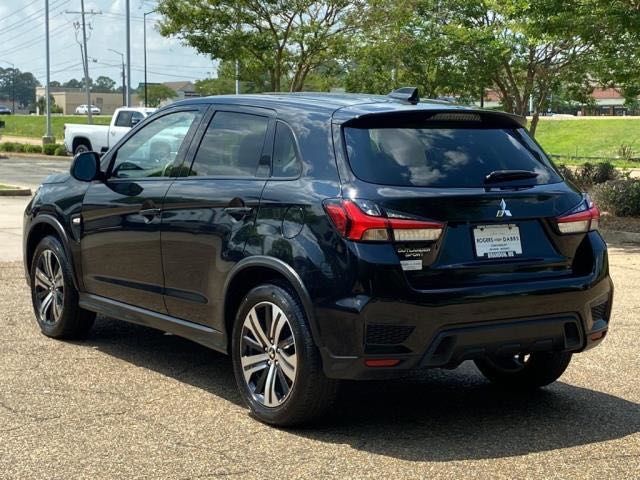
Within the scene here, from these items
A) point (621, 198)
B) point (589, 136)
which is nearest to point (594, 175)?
point (621, 198)

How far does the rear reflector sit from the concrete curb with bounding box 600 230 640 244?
32.3ft

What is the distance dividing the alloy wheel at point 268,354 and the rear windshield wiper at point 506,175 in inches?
50.0

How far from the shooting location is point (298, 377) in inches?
194

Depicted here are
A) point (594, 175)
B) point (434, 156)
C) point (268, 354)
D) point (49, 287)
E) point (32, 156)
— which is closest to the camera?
point (434, 156)

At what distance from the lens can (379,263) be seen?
4.64 meters

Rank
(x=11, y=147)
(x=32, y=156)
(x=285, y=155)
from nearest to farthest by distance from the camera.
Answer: (x=285, y=155) < (x=32, y=156) < (x=11, y=147)

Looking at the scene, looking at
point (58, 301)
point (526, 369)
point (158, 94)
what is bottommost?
point (526, 369)

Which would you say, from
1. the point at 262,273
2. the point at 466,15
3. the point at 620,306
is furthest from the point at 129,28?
the point at 262,273

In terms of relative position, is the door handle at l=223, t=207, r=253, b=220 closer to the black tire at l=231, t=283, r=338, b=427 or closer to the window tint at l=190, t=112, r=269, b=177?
the window tint at l=190, t=112, r=269, b=177

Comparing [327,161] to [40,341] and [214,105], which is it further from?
[40,341]

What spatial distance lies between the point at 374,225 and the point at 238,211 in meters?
0.99

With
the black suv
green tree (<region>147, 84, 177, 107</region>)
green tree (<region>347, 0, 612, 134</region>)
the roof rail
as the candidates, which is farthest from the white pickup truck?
green tree (<region>147, 84, 177, 107</region>)

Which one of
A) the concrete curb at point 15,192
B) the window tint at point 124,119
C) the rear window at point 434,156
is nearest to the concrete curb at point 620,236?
the rear window at point 434,156

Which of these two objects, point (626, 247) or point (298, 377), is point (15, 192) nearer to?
point (626, 247)
